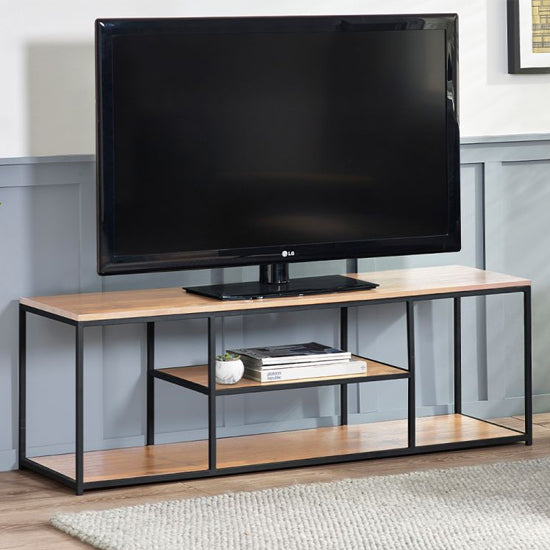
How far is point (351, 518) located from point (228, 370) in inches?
25.1

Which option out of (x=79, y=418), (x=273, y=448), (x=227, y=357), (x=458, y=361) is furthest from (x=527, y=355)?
(x=79, y=418)

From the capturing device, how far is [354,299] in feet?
13.1

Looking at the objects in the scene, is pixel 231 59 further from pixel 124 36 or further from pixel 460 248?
pixel 460 248

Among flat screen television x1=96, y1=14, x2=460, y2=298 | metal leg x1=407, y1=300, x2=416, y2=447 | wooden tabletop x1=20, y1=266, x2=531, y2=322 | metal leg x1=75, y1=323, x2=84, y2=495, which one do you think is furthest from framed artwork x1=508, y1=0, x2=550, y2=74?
metal leg x1=75, y1=323, x2=84, y2=495

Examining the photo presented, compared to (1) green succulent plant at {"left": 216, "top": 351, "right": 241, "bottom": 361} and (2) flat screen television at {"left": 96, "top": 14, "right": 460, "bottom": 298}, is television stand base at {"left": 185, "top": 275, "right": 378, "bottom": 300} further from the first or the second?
(1) green succulent plant at {"left": 216, "top": 351, "right": 241, "bottom": 361}

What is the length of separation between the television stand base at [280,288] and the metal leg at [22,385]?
1.63 feet

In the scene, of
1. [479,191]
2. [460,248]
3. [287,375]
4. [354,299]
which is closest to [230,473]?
[287,375]

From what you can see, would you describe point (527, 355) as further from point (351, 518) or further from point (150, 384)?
point (150, 384)

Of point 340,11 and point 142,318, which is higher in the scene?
point 340,11

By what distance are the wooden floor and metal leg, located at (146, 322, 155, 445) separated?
366 mm

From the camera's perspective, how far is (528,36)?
4.58 meters

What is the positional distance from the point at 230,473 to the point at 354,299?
630 mm

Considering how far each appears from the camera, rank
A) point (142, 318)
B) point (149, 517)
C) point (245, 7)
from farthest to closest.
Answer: point (245, 7), point (142, 318), point (149, 517)

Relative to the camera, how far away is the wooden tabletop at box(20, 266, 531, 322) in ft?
12.4
